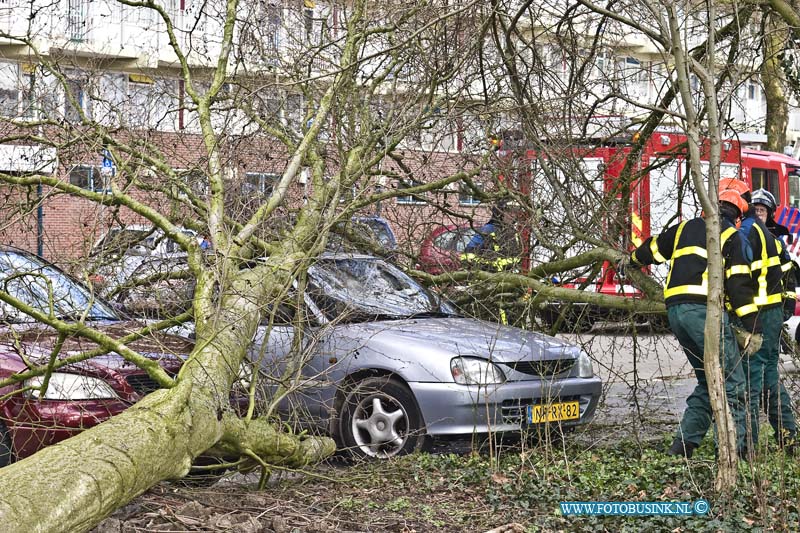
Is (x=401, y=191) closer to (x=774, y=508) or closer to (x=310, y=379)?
(x=310, y=379)

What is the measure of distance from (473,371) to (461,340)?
328mm

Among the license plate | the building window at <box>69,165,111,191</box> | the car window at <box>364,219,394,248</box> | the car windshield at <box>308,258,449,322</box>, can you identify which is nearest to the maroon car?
the building window at <box>69,165,111,191</box>

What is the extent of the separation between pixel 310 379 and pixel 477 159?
373 cm

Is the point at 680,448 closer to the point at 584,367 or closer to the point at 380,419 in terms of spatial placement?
the point at 584,367

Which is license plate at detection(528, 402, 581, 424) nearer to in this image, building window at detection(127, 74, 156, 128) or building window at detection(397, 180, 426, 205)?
building window at detection(397, 180, 426, 205)

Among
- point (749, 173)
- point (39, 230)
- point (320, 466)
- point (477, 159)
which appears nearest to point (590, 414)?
point (320, 466)

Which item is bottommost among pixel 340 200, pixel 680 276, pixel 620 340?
pixel 620 340

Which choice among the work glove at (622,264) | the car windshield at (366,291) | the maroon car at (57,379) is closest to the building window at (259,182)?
the car windshield at (366,291)

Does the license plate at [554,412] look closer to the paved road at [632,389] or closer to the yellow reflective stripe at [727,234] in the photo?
the paved road at [632,389]

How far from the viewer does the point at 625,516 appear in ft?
17.9

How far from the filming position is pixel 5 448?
608 cm

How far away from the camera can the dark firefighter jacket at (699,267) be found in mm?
7031

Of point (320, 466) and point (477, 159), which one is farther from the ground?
point (477, 159)

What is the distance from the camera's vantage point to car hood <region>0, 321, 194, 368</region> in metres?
5.96
